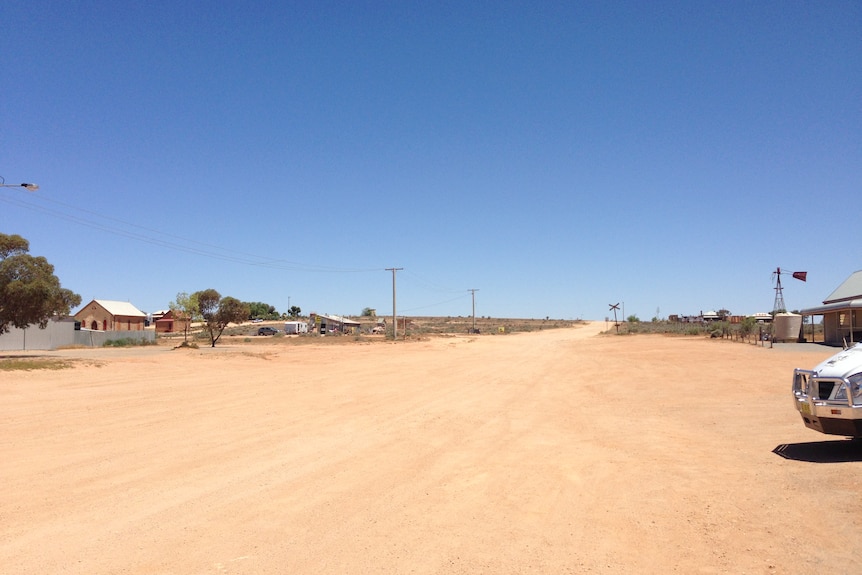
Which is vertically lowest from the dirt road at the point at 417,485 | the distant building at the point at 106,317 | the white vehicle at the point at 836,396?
the dirt road at the point at 417,485

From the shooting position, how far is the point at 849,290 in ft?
128

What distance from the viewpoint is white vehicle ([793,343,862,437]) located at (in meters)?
8.00

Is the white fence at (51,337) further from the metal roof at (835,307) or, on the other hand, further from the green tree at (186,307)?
the metal roof at (835,307)

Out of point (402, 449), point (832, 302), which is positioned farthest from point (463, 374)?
point (832, 302)

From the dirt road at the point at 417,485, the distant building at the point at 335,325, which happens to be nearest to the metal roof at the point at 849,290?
the dirt road at the point at 417,485

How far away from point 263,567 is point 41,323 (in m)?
31.0

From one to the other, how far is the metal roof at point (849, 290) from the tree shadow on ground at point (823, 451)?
32540mm

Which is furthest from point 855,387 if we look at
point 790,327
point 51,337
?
point 51,337

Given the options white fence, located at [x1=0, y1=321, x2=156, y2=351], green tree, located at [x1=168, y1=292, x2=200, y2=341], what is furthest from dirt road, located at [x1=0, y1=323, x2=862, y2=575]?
green tree, located at [x1=168, y1=292, x2=200, y2=341]

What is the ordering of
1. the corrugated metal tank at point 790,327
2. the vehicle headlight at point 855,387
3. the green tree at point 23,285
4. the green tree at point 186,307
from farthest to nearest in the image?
the green tree at point 186,307
the corrugated metal tank at point 790,327
the green tree at point 23,285
the vehicle headlight at point 855,387

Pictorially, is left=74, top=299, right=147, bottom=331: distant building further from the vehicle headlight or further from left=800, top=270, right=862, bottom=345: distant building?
the vehicle headlight

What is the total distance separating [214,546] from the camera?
18.6ft

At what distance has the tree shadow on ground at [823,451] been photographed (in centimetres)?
873

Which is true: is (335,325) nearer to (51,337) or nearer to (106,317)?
(106,317)
